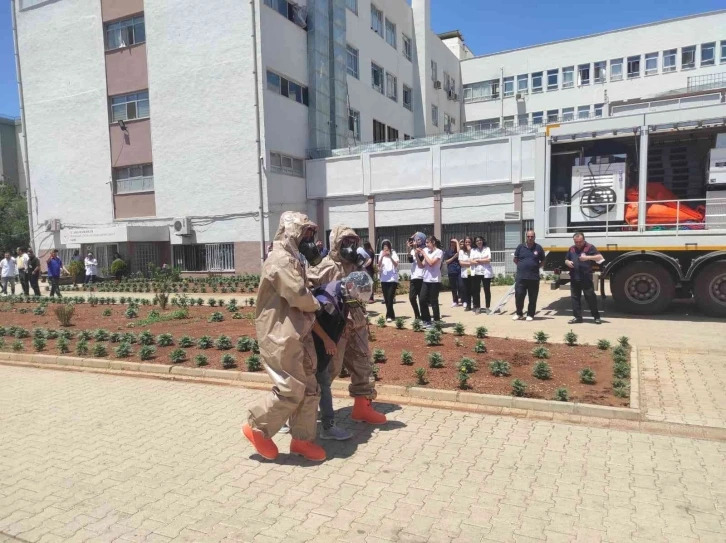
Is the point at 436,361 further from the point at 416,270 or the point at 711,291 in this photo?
the point at 711,291

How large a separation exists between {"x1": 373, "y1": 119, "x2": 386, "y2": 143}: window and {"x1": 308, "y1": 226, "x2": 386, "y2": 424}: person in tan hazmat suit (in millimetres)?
25946

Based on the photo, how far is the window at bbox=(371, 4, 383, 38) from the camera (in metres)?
29.2

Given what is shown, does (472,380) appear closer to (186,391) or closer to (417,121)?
(186,391)

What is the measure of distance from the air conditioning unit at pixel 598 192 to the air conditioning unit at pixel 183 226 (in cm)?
1747

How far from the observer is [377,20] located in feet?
97.7

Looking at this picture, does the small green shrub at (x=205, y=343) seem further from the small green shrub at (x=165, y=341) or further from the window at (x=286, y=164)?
the window at (x=286, y=164)

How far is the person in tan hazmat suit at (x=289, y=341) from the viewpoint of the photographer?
377cm

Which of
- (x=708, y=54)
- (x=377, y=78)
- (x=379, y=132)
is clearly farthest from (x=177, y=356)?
(x=708, y=54)

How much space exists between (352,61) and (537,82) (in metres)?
18.3

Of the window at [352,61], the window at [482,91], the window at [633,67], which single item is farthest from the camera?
the window at [482,91]

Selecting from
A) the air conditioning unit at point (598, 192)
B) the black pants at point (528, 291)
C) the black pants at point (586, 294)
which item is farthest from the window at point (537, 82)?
the black pants at point (586, 294)

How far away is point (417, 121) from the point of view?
112 ft

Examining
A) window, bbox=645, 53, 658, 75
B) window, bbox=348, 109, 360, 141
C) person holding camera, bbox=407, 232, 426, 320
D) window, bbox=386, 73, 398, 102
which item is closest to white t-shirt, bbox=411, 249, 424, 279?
person holding camera, bbox=407, 232, 426, 320

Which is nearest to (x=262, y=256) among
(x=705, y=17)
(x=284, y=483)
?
(x=284, y=483)
